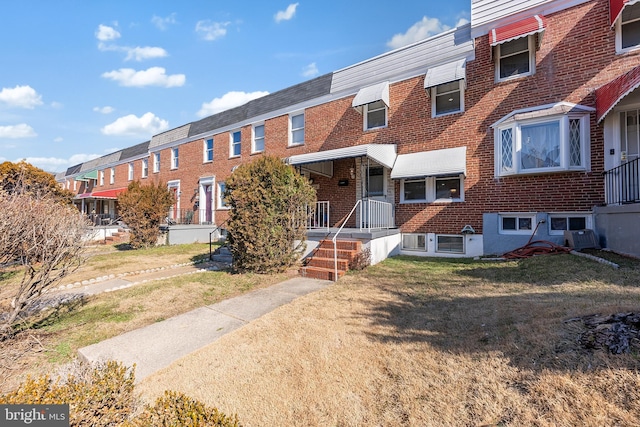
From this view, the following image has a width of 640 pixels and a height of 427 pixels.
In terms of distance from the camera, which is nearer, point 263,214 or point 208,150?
point 263,214

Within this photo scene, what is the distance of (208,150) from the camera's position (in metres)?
19.4

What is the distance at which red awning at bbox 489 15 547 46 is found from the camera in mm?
8352

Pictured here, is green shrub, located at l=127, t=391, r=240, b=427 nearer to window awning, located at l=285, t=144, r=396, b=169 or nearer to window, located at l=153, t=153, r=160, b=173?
window awning, located at l=285, t=144, r=396, b=169

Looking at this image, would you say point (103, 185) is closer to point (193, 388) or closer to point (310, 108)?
point (310, 108)

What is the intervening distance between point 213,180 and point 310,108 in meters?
8.12

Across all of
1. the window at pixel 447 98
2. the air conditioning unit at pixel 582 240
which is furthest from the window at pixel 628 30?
the air conditioning unit at pixel 582 240

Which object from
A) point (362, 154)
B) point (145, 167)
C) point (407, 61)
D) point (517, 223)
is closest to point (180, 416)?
point (362, 154)

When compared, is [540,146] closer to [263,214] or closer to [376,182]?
[376,182]

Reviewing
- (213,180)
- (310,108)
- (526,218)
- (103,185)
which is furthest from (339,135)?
(103,185)

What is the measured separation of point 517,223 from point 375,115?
6.57m

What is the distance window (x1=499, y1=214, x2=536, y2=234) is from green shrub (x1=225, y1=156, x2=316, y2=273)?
6.47 metres

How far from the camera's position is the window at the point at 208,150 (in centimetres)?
1931

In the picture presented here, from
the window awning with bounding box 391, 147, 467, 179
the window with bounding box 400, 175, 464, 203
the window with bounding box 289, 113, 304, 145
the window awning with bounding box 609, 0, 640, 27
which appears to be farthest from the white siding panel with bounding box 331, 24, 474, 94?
the window with bounding box 400, 175, 464, 203

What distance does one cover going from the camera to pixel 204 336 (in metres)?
4.31
